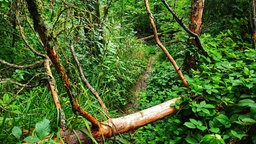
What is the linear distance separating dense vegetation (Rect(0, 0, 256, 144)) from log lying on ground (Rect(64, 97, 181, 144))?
0.09 metres

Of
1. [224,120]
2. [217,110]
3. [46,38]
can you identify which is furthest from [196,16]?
[46,38]

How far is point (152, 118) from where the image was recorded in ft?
8.83

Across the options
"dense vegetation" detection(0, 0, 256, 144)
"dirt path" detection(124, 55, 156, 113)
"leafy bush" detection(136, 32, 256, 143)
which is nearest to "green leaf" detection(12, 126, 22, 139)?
"dense vegetation" detection(0, 0, 256, 144)

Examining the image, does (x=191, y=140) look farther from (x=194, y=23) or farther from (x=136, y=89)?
(x=136, y=89)

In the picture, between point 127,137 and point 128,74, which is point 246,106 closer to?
point 127,137

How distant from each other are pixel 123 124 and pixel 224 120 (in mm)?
1102

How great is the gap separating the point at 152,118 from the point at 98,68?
1.71 meters

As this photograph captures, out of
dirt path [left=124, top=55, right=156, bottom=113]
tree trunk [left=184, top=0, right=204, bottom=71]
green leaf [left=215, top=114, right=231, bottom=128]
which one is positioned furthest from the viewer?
dirt path [left=124, top=55, right=156, bottom=113]

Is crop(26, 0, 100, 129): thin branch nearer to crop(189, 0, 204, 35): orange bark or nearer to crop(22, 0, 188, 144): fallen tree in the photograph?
crop(22, 0, 188, 144): fallen tree

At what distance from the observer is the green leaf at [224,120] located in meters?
2.28

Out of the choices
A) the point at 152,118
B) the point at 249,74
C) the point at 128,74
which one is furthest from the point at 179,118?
the point at 128,74

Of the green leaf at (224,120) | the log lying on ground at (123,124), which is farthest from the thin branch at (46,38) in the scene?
the green leaf at (224,120)

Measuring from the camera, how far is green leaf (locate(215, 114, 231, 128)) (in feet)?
7.48

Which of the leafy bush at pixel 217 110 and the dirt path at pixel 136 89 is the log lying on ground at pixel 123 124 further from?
the dirt path at pixel 136 89
